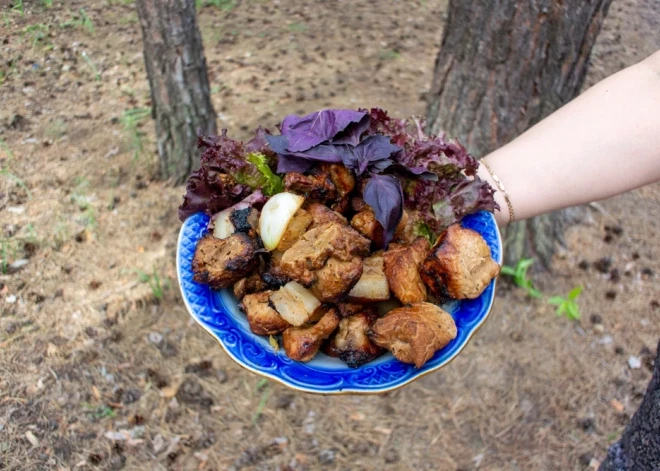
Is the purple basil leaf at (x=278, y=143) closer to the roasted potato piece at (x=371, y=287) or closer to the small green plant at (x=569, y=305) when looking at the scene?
the roasted potato piece at (x=371, y=287)

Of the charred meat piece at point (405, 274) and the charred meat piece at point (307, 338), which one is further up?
the charred meat piece at point (405, 274)

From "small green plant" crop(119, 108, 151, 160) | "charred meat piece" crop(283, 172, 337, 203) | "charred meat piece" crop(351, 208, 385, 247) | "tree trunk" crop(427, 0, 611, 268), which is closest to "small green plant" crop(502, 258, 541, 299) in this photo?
"tree trunk" crop(427, 0, 611, 268)

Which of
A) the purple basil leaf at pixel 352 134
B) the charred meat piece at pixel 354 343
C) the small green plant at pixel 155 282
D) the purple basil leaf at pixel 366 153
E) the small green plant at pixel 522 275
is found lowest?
the small green plant at pixel 522 275

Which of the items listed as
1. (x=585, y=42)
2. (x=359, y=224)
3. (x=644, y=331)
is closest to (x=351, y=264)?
(x=359, y=224)

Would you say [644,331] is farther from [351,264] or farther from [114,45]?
[114,45]

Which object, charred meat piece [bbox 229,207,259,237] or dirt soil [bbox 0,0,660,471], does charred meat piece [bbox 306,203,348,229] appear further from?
dirt soil [bbox 0,0,660,471]

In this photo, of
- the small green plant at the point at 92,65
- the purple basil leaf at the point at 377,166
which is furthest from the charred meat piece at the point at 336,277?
the small green plant at the point at 92,65

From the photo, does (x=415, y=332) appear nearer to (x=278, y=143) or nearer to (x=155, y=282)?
(x=278, y=143)
